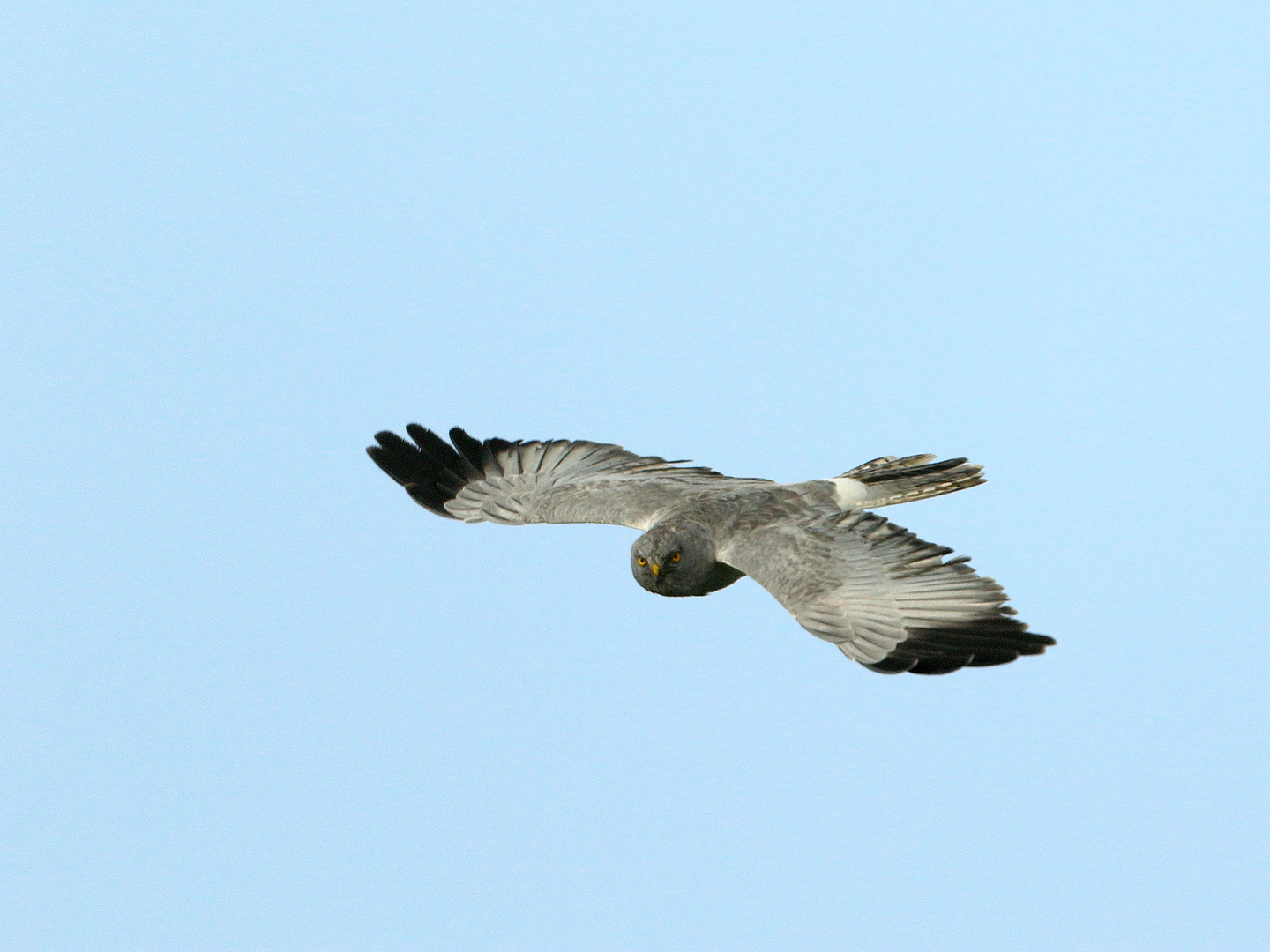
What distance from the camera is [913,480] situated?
9023 mm

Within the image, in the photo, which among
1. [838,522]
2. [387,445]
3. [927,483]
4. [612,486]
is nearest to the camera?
[838,522]

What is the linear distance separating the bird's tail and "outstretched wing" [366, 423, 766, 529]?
3.52 feet

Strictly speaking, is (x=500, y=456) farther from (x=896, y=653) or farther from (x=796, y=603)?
(x=896, y=653)

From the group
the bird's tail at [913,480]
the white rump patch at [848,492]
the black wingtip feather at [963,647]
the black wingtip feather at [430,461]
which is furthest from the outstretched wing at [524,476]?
the black wingtip feather at [963,647]

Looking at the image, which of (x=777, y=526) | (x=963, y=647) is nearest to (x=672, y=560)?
(x=777, y=526)

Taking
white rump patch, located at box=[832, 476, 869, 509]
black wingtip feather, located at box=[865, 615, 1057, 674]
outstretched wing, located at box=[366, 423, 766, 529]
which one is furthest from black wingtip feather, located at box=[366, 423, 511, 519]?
black wingtip feather, located at box=[865, 615, 1057, 674]

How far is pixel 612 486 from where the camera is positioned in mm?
9578

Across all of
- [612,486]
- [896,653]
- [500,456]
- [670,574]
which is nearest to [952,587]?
[896,653]

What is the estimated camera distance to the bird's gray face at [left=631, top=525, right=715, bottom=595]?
7926mm

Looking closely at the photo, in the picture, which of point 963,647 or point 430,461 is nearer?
point 963,647

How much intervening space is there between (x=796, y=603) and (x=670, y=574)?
107 centimetres

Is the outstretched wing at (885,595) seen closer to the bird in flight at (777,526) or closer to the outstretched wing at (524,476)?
the bird in flight at (777,526)

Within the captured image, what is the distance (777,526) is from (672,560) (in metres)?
0.74

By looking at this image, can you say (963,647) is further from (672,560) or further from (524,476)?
(524,476)
